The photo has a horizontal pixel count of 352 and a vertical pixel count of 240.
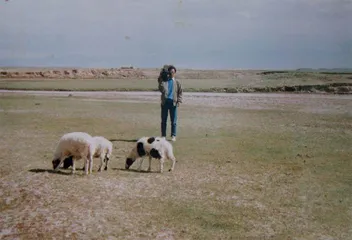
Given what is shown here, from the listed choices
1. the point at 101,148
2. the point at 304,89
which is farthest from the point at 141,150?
the point at 304,89

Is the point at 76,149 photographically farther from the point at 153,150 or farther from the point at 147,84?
the point at 147,84

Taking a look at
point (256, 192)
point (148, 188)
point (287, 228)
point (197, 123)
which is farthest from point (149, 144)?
point (197, 123)

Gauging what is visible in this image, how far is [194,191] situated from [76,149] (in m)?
4.38

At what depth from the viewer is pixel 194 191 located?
1349 cm

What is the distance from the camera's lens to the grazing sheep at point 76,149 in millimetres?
14570

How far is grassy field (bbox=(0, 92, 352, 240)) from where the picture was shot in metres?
10.6

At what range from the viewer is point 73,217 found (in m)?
10.9

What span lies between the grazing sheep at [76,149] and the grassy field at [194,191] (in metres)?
0.48

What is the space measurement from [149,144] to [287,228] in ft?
21.4

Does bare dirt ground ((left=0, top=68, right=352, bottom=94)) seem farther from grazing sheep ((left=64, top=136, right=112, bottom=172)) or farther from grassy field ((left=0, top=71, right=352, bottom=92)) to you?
grazing sheep ((left=64, top=136, right=112, bottom=172))

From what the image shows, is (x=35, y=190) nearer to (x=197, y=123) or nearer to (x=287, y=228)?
(x=287, y=228)

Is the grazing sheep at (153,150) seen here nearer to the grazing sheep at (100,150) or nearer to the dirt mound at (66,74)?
the grazing sheep at (100,150)

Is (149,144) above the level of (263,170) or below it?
above

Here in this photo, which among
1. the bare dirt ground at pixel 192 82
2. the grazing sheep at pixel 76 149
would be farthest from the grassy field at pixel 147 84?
the grazing sheep at pixel 76 149
